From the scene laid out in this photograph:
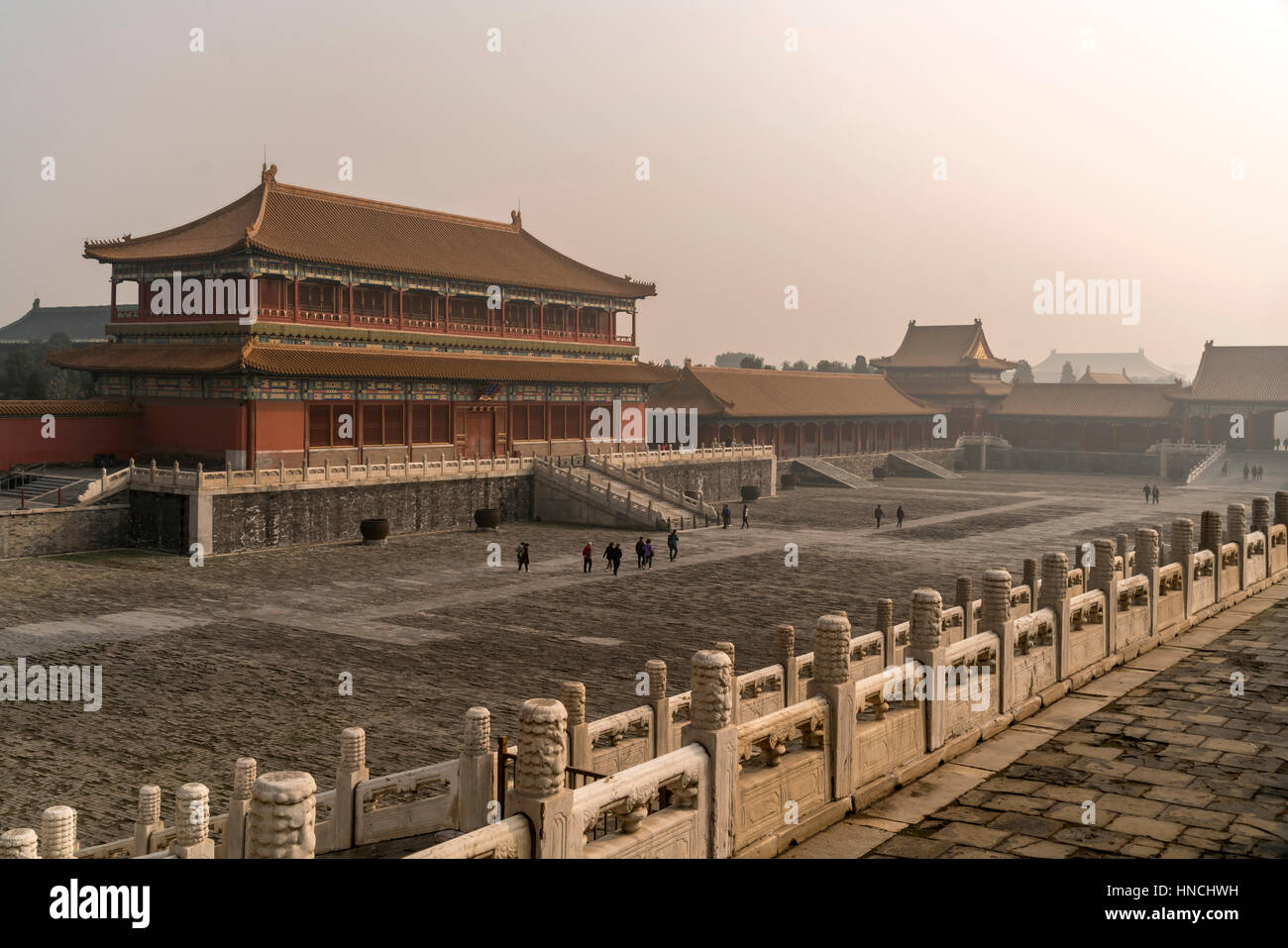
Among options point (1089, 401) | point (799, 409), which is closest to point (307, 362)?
point (799, 409)

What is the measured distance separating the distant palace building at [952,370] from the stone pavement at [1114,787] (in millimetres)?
76770

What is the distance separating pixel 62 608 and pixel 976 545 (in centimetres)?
2857

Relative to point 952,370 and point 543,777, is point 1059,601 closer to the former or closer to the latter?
point 543,777

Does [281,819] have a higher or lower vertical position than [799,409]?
lower

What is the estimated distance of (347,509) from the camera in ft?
129

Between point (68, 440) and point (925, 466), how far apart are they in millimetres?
53966

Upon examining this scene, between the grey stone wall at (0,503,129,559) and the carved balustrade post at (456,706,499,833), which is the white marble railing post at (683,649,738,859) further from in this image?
the grey stone wall at (0,503,129,559)

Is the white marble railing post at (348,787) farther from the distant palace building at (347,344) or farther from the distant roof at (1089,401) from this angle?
the distant roof at (1089,401)

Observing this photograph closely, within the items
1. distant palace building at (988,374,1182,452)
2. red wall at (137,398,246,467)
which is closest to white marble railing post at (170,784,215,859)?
red wall at (137,398,246,467)

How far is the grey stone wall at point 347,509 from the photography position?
35969 millimetres

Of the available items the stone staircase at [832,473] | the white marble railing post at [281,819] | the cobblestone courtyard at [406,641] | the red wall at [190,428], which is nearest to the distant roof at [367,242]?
the red wall at [190,428]

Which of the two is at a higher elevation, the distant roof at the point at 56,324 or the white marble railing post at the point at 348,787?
the distant roof at the point at 56,324

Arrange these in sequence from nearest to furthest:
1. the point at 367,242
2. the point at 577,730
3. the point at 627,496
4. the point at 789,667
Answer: the point at 577,730 < the point at 789,667 < the point at 627,496 < the point at 367,242

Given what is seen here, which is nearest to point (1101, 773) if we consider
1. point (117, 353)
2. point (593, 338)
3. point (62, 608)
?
point (62, 608)
